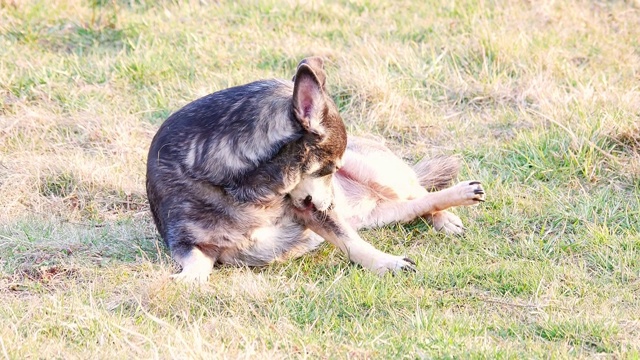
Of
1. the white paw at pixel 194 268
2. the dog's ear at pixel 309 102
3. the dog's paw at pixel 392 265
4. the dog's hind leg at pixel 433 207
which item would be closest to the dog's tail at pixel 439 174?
the dog's hind leg at pixel 433 207

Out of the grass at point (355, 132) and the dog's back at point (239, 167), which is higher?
the dog's back at point (239, 167)

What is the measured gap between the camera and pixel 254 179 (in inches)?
189

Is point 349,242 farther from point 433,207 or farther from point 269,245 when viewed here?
point 433,207

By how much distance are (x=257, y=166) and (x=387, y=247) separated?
1090 millimetres

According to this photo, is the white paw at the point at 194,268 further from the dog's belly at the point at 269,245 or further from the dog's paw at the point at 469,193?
the dog's paw at the point at 469,193

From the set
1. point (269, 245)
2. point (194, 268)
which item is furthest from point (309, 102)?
point (194, 268)

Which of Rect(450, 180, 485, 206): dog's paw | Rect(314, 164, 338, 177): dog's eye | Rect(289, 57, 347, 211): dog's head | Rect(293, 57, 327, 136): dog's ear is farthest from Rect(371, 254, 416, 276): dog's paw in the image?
Rect(293, 57, 327, 136): dog's ear

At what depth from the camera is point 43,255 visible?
5.12 meters

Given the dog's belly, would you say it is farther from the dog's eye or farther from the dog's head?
the dog's eye

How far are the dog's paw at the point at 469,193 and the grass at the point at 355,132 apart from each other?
0.65 ft

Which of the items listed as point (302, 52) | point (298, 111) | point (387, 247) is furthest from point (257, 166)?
point (302, 52)

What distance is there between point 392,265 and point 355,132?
2.25m

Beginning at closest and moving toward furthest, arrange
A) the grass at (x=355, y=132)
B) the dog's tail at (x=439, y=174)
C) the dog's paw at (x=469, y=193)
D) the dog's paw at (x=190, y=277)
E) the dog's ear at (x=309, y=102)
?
the grass at (x=355, y=132) → the dog's ear at (x=309, y=102) → the dog's paw at (x=190, y=277) → the dog's paw at (x=469, y=193) → the dog's tail at (x=439, y=174)

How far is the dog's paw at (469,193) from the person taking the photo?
214 inches
